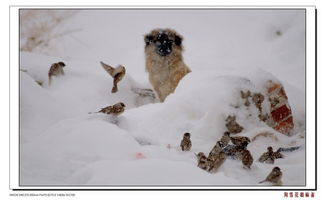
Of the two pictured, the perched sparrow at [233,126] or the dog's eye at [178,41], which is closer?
the perched sparrow at [233,126]

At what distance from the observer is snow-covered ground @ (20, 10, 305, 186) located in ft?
6.47

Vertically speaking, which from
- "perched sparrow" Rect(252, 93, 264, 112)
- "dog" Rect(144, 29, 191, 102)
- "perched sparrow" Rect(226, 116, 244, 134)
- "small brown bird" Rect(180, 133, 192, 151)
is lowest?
"small brown bird" Rect(180, 133, 192, 151)

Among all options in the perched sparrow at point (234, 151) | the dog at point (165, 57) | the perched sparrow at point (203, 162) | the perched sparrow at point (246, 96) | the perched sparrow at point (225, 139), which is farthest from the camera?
the dog at point (165, 57)

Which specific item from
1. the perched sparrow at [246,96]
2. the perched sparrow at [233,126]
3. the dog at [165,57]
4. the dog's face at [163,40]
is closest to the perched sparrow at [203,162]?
the perched sparrow at [233,126]

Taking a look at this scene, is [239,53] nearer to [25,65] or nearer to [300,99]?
[300,99]

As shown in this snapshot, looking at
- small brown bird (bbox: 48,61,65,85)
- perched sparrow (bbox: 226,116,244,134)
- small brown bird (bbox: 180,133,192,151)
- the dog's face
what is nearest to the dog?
the dog's face

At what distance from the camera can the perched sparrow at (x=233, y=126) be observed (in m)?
2.75

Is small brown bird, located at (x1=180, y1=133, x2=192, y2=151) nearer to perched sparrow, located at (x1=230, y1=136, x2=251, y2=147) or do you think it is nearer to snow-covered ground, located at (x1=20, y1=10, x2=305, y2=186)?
snow-covered ground, located at (x1=20, y1=10, x2=305, y2=186)

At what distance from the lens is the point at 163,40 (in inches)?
190

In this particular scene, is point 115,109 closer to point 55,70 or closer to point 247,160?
point 247,160

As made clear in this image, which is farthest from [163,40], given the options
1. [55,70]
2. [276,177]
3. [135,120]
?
[276,177]

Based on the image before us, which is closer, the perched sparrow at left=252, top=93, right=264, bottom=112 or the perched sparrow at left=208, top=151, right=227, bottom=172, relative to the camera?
the perched sparrow at left=208, top=151, right=227, bottom=172

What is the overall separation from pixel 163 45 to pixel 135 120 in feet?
7.25

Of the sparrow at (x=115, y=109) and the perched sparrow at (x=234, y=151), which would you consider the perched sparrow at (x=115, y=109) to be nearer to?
the sparrow at (x=115, y=109)
